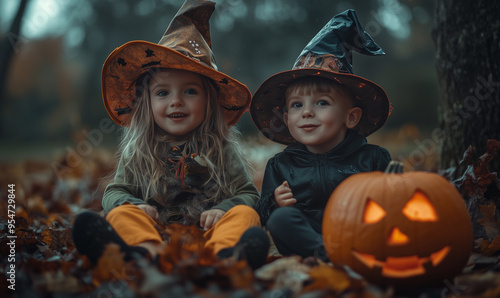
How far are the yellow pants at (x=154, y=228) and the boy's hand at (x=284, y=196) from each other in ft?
0.57

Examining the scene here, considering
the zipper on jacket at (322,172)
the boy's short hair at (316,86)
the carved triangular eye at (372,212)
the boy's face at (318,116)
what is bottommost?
the carved triangular eye at (372,212)

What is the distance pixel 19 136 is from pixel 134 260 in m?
18.3

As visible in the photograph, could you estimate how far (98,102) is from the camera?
43.7 ft

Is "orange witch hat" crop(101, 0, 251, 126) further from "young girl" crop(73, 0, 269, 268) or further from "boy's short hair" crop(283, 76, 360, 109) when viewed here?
"boy's short hair" crop(283, 76, 360, 109)

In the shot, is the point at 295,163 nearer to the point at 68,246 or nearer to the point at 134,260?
the point at 134,260

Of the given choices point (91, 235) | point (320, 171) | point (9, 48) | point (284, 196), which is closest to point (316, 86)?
point (320, 171)

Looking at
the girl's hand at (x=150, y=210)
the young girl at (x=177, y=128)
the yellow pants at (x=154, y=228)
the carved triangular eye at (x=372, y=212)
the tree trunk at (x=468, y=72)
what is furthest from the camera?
the tree trunk at (x=468, y=72)

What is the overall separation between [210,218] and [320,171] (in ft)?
2.45

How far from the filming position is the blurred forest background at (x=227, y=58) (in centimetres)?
711

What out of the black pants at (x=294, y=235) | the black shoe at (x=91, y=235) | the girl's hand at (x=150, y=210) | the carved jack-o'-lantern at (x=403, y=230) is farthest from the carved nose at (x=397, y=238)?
the girl's hand at (x=150, y=210)

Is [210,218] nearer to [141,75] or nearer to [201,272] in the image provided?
[201,272]

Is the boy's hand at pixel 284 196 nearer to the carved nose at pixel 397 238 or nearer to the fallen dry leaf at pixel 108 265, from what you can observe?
the carved nose at pixel 397 238

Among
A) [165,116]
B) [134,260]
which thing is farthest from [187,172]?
[134,260]

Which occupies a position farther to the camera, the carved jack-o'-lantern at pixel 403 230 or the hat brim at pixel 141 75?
the hat brim at pixel 141 75
